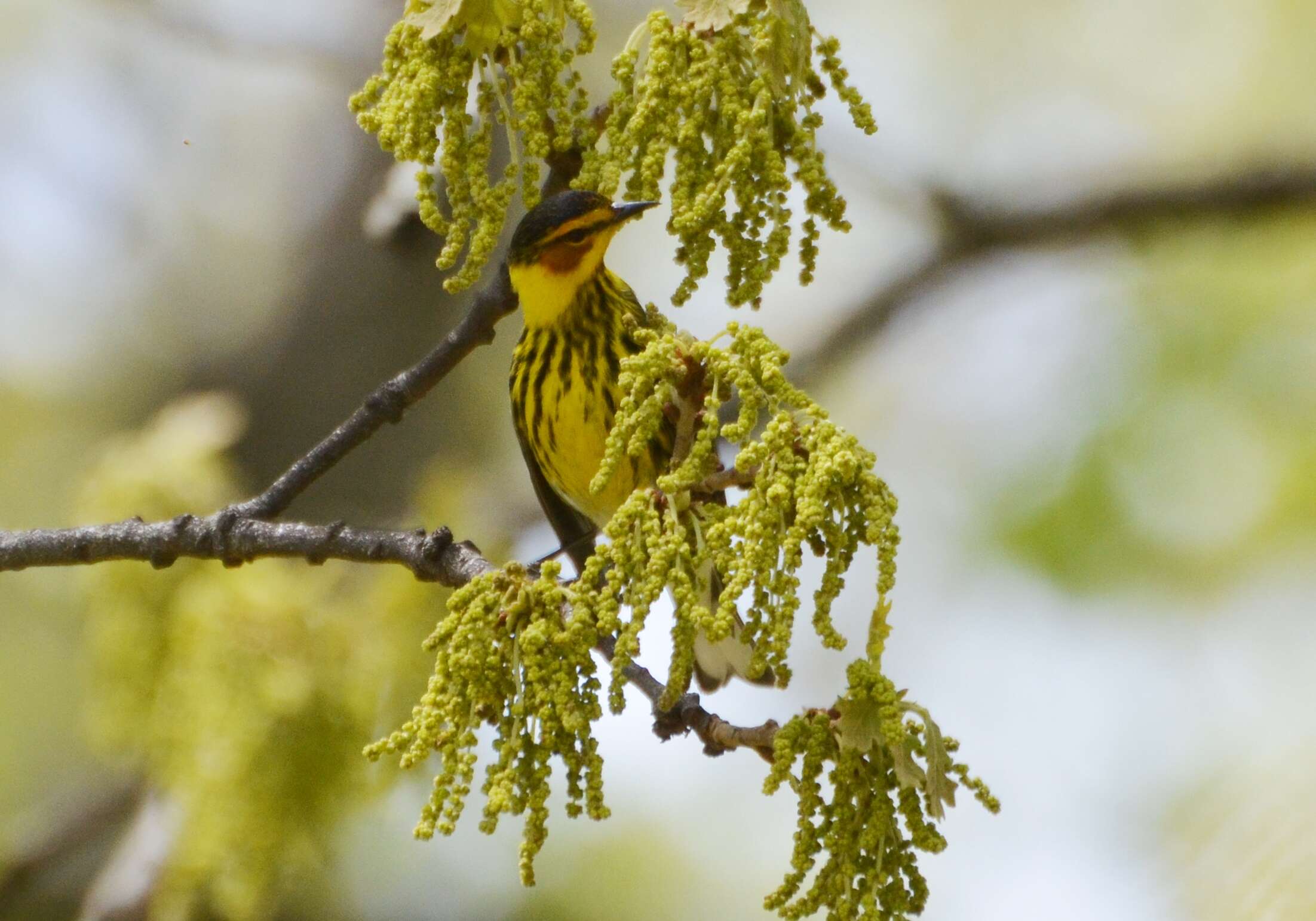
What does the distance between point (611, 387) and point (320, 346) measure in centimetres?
173

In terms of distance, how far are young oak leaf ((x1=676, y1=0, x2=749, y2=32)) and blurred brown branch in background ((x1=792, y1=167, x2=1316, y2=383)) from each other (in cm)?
359

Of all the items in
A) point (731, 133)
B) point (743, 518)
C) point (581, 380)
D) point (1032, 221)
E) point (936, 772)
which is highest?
point (1032, 221)

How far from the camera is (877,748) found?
167cm

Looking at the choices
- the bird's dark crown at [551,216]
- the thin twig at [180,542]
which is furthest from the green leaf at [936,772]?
the bird's dark crown at [551,216]

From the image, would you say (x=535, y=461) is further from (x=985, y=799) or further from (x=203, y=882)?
(x=985, y=799)

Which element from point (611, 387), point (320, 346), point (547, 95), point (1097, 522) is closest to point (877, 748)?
point (547, 95)

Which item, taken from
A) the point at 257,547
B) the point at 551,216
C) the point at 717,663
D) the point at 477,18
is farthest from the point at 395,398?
the point at 717,663

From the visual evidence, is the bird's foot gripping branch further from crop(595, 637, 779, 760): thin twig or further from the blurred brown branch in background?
the blurred brown branch in background

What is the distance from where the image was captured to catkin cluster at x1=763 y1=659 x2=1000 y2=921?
1.62 meters

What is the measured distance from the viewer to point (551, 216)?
3256 mm

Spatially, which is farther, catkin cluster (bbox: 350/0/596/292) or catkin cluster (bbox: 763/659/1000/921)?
catkin cluster (bbox: 350/0/596/292)

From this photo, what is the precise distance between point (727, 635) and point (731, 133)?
74 centimetres

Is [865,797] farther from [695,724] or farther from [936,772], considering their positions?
[695,724]

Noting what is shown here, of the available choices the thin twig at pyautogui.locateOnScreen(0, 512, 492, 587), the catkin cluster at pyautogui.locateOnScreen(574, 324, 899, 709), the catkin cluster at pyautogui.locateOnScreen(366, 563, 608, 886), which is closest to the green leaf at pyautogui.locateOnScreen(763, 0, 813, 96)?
the catkin cluster at pyautogui.locateOnScreen(574, 324, 899, 709)
